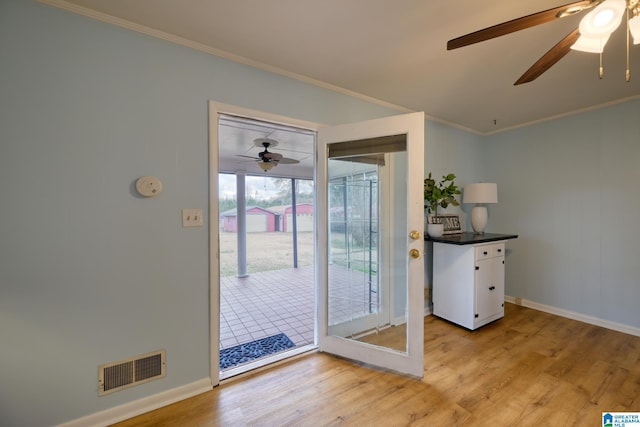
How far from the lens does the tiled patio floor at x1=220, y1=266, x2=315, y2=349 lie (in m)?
2.75

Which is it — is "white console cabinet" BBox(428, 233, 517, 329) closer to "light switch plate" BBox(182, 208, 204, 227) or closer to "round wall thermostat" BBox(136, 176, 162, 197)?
"light switch plate" BBox(182, 208, 204, 227)

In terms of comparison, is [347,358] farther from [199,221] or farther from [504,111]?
[504,111]

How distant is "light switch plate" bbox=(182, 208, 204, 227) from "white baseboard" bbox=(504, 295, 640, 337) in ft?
13.1

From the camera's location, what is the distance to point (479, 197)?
3111 millimetres

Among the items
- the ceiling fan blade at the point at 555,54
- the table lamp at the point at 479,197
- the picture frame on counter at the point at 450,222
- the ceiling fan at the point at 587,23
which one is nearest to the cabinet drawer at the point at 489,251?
the table lamp at the point at 479,197

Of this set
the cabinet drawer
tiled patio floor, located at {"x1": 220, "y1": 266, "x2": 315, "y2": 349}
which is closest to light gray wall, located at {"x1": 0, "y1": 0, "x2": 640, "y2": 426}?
tiled patio floor, located at {"x1": 220, "y1": 266, "x2": 315, "y2": 349}

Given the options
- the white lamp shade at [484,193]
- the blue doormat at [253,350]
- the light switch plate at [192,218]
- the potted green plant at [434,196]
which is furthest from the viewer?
the white lamp shade at [484,193]

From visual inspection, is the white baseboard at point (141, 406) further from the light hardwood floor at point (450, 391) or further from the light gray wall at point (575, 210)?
the light gray wall at point (575, 210)

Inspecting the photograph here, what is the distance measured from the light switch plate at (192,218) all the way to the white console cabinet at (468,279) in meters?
2.34

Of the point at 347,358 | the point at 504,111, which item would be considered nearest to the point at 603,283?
the point at 504,111

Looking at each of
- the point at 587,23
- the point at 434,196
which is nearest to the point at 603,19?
the point at 587,23

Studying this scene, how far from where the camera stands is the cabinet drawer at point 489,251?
8.68ft

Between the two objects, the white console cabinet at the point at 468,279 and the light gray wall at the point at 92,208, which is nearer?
the light gray wall at the point at 92,208

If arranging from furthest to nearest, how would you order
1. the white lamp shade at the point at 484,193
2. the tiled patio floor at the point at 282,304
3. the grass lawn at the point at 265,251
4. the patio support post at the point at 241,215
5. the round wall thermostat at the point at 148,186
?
the grass lawn at the point at 265,251, the patio support post at the point at 241,215, the white lamp shade at the point at 484,193, the tiled patio floor at the point at 282,304, the round wall thermostat at the point at 148,186
